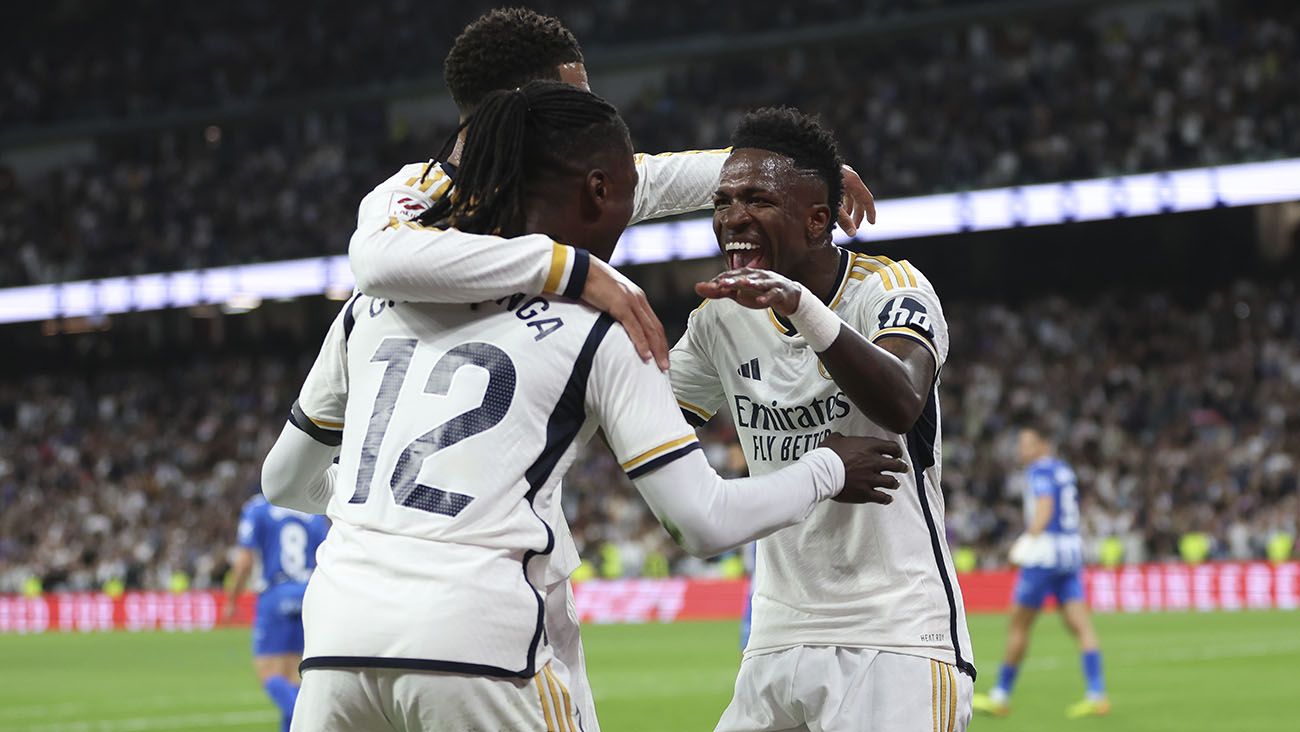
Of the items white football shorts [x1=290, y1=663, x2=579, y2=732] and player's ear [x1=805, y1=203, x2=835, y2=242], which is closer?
white football shorts [x1=290, y1=663, x2=579, y2=732]

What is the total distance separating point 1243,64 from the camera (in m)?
28.0

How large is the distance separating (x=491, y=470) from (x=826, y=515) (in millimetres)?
1335

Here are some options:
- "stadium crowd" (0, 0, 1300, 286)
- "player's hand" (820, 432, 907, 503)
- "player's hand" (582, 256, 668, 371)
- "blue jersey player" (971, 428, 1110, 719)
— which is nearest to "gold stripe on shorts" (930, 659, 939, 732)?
"player's hand" (820, 432, 907, 503)


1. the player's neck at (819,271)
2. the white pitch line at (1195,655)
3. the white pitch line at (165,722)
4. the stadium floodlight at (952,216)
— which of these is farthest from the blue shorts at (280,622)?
the stadium floodlight at (952,216)

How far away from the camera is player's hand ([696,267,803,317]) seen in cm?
345

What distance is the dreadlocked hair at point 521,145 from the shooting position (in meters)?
3.26

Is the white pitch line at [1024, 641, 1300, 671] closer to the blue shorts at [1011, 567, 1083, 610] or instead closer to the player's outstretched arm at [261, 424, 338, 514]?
the blue shorts at [1011, 567, 1083, 610]

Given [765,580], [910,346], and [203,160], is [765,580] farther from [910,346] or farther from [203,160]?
[203,160]

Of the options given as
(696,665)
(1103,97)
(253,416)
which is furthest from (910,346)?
(253,416)

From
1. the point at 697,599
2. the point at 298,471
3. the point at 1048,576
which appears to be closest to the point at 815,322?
the point at 298,471

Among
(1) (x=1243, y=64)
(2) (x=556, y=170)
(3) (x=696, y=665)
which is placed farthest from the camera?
(1) (x=1243, y=64)

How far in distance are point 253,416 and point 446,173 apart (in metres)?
33.4

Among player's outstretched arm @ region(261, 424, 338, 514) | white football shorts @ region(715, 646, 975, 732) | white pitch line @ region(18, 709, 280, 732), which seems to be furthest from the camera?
white pitch line @ region(18, 709, 280, 732)

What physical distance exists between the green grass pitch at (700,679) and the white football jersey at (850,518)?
781 cm
